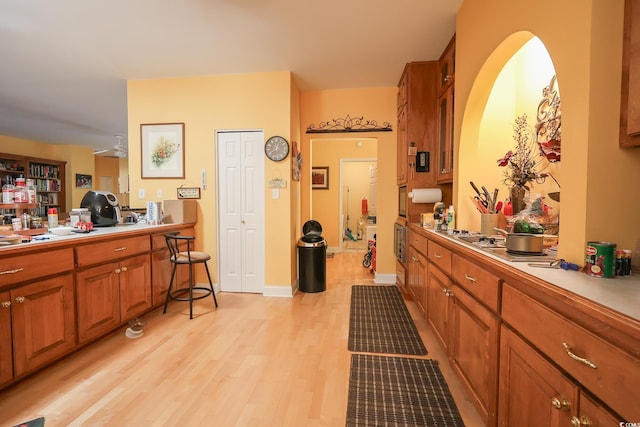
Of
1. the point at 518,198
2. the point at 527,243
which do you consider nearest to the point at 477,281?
the point at 527,243

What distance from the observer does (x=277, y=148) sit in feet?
11.4

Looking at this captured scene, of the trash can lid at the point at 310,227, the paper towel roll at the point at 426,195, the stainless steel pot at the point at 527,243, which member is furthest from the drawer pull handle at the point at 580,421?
the trash can lid at the point at 310,227

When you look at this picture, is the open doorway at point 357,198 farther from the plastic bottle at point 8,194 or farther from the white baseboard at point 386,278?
the plastic bottle at point 8,194

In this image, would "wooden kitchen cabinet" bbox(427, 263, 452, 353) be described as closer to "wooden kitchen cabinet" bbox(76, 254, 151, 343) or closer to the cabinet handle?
the cabinet handle

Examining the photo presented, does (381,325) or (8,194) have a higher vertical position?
(8,194)

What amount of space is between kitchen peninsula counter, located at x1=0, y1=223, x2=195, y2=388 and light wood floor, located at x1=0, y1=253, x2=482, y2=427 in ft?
0.61

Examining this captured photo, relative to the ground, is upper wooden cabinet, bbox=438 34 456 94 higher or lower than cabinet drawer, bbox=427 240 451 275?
higher

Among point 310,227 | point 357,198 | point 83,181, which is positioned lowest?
point 310,227

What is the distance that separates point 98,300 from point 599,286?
2.95 metres

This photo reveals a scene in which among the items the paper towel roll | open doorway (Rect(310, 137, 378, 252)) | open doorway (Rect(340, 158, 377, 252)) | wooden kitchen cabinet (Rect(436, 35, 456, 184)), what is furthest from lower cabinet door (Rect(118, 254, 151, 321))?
open doorway (Rect(340, 158, 377, 252))

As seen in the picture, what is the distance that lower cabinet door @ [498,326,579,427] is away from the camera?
2.80 ft

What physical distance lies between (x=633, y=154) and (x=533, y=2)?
0.87 metres

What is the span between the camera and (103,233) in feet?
7.84

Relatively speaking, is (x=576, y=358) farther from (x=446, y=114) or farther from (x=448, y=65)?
(x=448, y=65)
